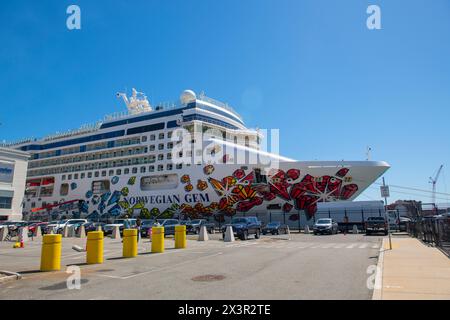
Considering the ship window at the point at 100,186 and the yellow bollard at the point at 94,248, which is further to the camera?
the ship window at the point at 100,186

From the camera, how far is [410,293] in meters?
5.58

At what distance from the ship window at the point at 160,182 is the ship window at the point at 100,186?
7.99 m

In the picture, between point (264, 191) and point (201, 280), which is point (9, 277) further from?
point (264, 191)

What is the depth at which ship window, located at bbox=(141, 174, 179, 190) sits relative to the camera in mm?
40162

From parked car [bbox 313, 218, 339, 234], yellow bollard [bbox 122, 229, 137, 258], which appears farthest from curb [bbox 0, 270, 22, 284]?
parked car [bbox 313, 218, 339, 234]

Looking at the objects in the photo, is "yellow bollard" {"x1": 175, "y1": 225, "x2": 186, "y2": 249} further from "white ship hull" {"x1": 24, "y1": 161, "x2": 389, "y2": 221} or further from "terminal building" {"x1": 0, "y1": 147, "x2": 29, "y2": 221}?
"terminal building" {"x1": 0, "y1": 147, "x2": 29, "y2": 221}

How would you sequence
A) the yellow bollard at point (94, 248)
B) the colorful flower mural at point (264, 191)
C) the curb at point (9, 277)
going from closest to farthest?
the curb at point (9, 277) → the yellow bollard at point (94, 248) → the colorful flower mural at point (264, 191)

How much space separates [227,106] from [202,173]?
54.7 ft

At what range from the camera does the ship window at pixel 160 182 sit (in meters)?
40.2

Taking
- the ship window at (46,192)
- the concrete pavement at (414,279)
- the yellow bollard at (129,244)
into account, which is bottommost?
the concrete pavement at (414,279)

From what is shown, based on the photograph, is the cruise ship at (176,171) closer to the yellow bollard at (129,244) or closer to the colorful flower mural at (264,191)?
the colorful flower mural at (264,191)

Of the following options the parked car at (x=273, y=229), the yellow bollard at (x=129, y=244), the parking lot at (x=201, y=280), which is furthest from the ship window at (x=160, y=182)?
the parking lot at (x=201, y=280)

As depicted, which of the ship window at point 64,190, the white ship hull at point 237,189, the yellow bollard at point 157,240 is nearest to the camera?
the yellow bollard at point 157,240

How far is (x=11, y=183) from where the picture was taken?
1615 inches
